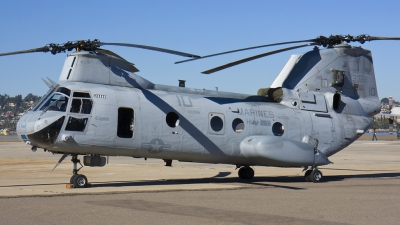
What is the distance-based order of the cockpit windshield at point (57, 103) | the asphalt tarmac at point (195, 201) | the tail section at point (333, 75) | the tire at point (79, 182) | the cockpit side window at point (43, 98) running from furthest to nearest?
the tail section at point (333, 75) → the cockpit side window at point (43, 98) → the tire at point (79, 182) → the cockpit windshield at point (57, 103) → the asphalt tarmac at point (195, 201)

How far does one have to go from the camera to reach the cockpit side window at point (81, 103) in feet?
49.2

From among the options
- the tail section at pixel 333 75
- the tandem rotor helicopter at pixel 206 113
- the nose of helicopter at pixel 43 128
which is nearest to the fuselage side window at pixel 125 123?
the tandem rotor helicopter at pixel 206 113

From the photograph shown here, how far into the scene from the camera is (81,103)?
15078mm

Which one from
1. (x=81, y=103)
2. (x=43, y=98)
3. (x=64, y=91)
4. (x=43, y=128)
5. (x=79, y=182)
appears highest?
(x=64, y=91)

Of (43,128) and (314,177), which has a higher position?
(43,128)

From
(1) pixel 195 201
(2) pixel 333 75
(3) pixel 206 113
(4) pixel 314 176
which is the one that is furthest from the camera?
(2) pixel 333 75

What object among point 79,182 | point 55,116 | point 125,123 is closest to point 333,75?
point 125,123

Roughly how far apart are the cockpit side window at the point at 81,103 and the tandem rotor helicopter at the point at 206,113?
1.1 inches

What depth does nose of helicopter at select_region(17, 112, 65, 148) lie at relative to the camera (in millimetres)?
14516

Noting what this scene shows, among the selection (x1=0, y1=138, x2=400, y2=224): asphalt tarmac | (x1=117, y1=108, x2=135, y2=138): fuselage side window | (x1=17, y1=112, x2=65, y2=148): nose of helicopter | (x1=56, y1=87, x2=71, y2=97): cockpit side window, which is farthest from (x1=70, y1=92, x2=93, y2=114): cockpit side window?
(x1=0, y1=138, x2=400, y2=224): asphalt tarmac

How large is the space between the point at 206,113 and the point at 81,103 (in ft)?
13.5

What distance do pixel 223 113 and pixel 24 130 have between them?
6.20 m

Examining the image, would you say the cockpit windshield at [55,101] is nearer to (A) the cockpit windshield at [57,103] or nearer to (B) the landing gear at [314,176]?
(A) the cockpit windshield at [57,103]

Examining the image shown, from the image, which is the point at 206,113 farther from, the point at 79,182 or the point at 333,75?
the point at 333,75
